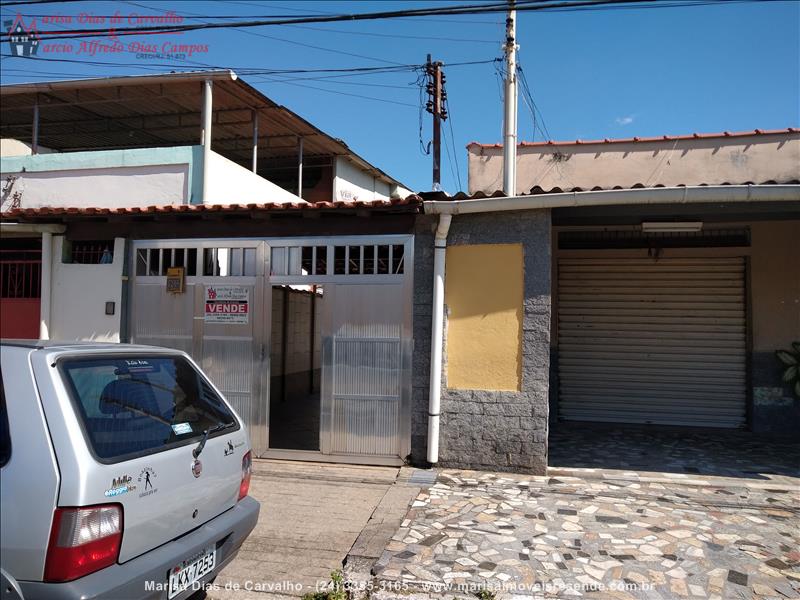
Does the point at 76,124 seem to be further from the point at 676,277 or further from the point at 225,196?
the point at 676,277

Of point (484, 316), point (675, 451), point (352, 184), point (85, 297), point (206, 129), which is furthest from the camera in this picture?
point (352, 184)

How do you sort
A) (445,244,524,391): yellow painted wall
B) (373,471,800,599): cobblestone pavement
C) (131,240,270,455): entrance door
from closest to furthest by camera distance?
(373,471,800,599): cobblestone pavement → (445,244,524,391): yellow painted wall → (131,240,270,455): entrance door

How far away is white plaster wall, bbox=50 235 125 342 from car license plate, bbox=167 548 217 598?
5.27m

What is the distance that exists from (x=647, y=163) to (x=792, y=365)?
3.94m

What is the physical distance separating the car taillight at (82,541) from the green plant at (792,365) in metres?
9.09

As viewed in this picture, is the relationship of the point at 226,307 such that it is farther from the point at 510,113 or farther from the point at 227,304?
the point at 510,113

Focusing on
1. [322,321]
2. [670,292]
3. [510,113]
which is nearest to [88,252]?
[322,321]

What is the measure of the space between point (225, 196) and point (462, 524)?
7197mm

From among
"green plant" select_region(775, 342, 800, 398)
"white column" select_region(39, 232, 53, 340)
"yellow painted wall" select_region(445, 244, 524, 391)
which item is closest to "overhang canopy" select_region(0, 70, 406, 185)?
"white column" select_region(39, 232, 53, 340)

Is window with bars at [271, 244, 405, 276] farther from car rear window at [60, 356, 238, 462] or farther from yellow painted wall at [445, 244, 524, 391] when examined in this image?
car rear window at [60, 356, 238, 462]

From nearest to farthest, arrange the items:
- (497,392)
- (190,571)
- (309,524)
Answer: (190,571)
(309,524)
(497,392)

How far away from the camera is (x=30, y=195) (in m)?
10.1

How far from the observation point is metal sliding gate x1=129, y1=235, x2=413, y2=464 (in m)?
6.67

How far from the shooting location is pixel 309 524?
494 cm
